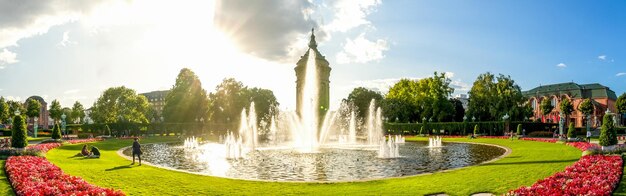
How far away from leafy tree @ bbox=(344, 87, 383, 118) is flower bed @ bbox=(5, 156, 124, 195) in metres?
69.4

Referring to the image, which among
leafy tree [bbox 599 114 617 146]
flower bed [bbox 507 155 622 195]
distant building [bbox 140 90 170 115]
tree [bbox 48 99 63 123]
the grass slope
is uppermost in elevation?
distant building [bbox 140 90 170 115]

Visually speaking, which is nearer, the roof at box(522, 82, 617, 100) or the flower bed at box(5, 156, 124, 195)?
the flower bed at box(5, 156, 124, 195)

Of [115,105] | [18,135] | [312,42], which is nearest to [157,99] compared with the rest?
[115,105]

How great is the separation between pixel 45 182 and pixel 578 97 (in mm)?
114272

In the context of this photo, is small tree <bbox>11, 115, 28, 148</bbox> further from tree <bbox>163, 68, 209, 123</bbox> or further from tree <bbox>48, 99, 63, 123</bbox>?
tree <bbox>48, 99, 63, 123</bbox>

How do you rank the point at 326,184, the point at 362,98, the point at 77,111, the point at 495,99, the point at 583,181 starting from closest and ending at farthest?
the point at 583,181 < the point at 326,184 < the point at 495,99 < the point at 362,98 < the point at 77,111

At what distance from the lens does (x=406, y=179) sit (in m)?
15.9

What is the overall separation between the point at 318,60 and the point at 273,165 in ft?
81.2

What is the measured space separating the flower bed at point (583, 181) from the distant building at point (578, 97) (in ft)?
309

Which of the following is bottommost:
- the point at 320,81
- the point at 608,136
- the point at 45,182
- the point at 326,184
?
the point at 326,184

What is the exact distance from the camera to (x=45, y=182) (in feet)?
45.6

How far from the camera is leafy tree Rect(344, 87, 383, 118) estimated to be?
85.9 meters

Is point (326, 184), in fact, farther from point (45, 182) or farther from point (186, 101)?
point (186, 101)

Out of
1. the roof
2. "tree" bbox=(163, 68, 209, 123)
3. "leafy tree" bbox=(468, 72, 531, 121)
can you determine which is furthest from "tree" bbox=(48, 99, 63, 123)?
the roof
